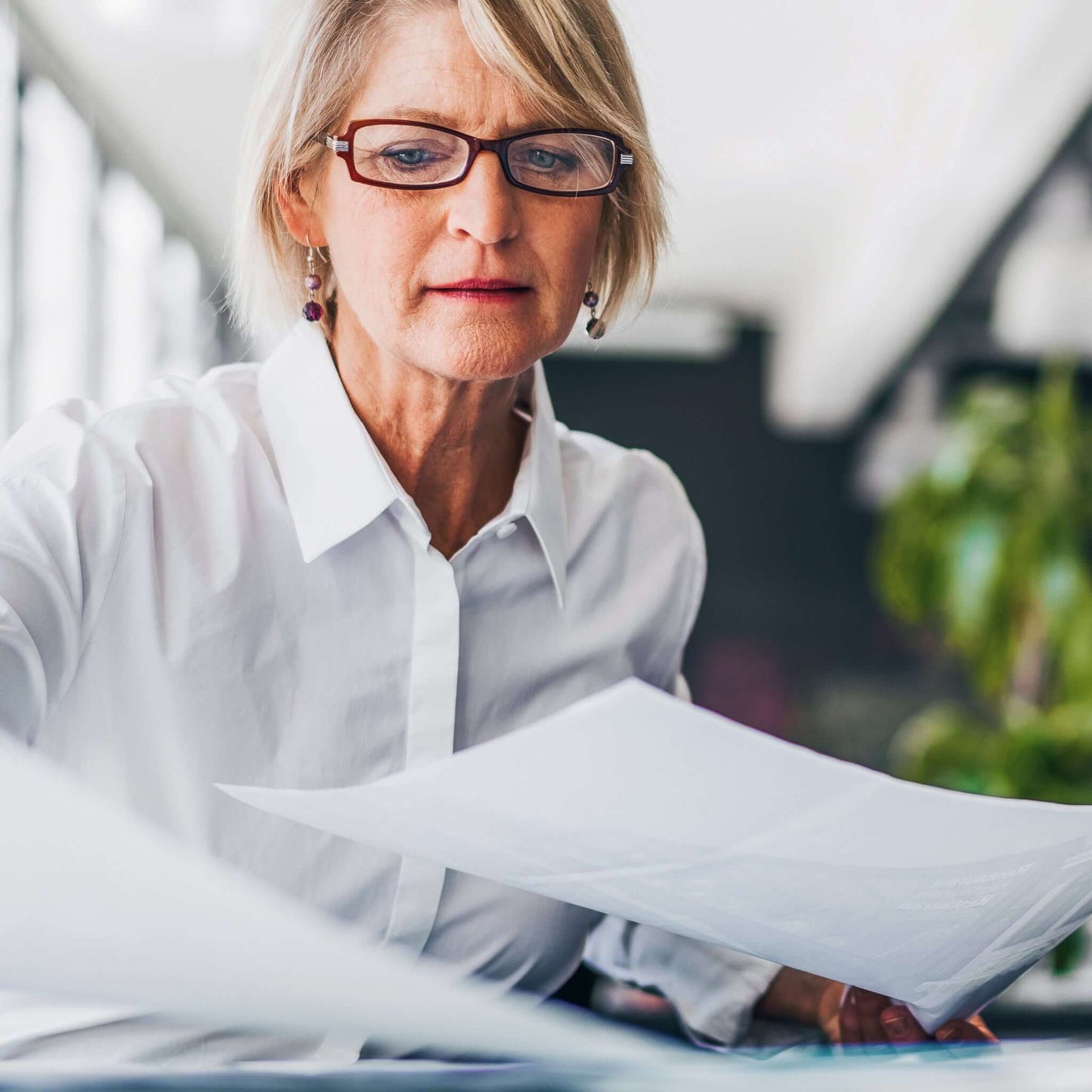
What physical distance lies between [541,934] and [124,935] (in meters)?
0.54

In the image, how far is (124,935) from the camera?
384 mm

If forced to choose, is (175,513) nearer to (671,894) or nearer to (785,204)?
(671,894)

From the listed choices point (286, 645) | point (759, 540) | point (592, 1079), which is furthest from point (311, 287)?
point (759, 540)

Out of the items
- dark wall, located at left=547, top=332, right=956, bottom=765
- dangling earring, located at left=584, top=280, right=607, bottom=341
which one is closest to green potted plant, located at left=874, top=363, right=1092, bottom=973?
dangling earring, located at left=584, top=280, right=607, bottom=341

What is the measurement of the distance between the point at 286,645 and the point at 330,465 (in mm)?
133

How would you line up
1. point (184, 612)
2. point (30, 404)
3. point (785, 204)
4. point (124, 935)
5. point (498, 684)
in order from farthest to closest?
point (785, 204), point (30, 404), point (498, 684), point (184, 612), point (124, 935)

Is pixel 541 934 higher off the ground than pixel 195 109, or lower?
lower

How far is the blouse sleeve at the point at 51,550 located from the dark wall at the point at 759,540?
320 inches

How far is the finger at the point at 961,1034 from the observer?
69cm

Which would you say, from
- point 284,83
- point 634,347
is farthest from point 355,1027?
point 634,347

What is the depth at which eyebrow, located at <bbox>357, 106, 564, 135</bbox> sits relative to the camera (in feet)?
2.59

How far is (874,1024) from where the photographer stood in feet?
2.43

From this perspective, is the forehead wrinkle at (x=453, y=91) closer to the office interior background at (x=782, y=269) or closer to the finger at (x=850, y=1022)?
the office interior background at (x=782, y=269)

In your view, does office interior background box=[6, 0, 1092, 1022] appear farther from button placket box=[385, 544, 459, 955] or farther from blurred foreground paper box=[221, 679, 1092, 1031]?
blurred foreground paper box=[221, 679, 1092, 1031]
